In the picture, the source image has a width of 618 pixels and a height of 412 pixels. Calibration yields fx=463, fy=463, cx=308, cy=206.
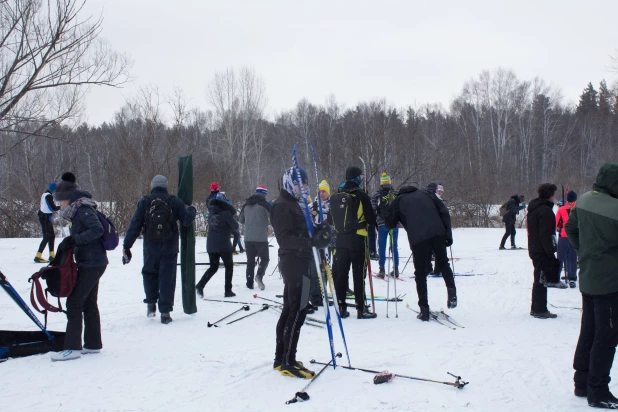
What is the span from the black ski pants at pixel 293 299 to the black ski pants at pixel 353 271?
85.2 inches

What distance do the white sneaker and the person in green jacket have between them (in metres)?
4.61

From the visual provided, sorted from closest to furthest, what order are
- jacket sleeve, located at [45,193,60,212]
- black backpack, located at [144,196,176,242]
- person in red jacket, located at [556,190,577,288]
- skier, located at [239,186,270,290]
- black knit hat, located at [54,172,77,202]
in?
1. black knit hat, located at [54,172,77,202]
2. black backpack, located at [144,196,176,242]
3. person in red jacket, located at [556,190,577,288]
4. skier, located at [239,186,270,290]
5. jacket sleeve, located at [45,193,60,212]

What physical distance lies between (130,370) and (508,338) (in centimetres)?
408

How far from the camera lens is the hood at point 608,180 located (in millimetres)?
3514

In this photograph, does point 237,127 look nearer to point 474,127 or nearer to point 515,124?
point 474,127

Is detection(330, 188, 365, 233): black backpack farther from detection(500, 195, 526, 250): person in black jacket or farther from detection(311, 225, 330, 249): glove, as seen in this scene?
detection(500, 195, 526, 250): person in black jacket

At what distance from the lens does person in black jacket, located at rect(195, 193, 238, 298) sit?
7.65 metres

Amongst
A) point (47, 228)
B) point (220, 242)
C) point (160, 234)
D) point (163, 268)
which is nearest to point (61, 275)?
point (160, 234)

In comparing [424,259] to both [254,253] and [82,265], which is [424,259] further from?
[82,265]

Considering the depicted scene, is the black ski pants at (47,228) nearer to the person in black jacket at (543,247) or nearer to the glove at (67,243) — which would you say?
the glove at (67,243)

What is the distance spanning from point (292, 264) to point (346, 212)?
7.41ft

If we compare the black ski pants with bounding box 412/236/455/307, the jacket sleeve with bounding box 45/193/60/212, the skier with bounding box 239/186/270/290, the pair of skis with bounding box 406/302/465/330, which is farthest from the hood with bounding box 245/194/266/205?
the jacket sleeve with bounding box 45/193/60/212

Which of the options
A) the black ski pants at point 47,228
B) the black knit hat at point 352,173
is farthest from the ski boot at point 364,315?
the black ski pants at point 47,228

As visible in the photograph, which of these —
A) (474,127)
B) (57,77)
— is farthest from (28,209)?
(474,127)
